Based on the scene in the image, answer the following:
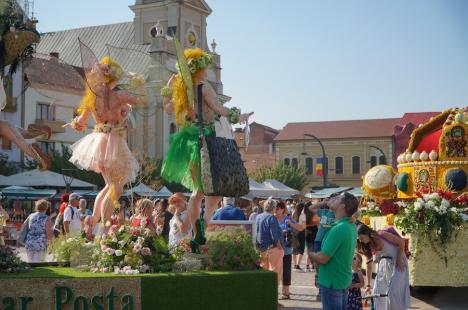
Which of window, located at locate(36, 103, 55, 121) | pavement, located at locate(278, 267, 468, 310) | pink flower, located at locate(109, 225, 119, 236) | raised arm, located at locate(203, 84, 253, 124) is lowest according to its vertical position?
pavement, located at locate(278, 267, 468, 310)

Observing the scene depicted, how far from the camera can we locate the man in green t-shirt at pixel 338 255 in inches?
262

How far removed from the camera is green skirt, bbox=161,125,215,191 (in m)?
8.02

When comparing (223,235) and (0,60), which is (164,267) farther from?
(0,60)

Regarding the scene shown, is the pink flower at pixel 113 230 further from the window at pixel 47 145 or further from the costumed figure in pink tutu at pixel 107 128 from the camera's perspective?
the window at pixel 47 145

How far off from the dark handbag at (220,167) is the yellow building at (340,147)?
215ft

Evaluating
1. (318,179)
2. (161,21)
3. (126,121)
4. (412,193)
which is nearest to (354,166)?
(318,179)

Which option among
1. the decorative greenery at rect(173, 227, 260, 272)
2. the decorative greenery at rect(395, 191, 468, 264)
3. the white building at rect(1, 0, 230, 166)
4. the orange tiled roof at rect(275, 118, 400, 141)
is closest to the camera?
the decorative greenery at rect(173, 227, 260, 272)

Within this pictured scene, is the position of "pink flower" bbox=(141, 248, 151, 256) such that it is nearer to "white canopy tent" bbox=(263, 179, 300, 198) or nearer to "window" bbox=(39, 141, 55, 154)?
"white canopy tent" bbox=(263, 179, 300, 198)

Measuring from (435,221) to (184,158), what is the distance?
4.56m

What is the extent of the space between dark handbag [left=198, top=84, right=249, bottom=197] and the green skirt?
0.52 feet

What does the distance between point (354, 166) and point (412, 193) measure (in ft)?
202

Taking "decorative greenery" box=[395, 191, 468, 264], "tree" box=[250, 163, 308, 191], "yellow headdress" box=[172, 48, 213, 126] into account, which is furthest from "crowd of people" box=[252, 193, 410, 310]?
"tree" box=[250, 163, 308, 191]

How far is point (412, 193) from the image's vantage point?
45.2ft

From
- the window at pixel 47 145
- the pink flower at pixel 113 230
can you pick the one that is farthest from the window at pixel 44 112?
the pink flower at pixel 113 230
